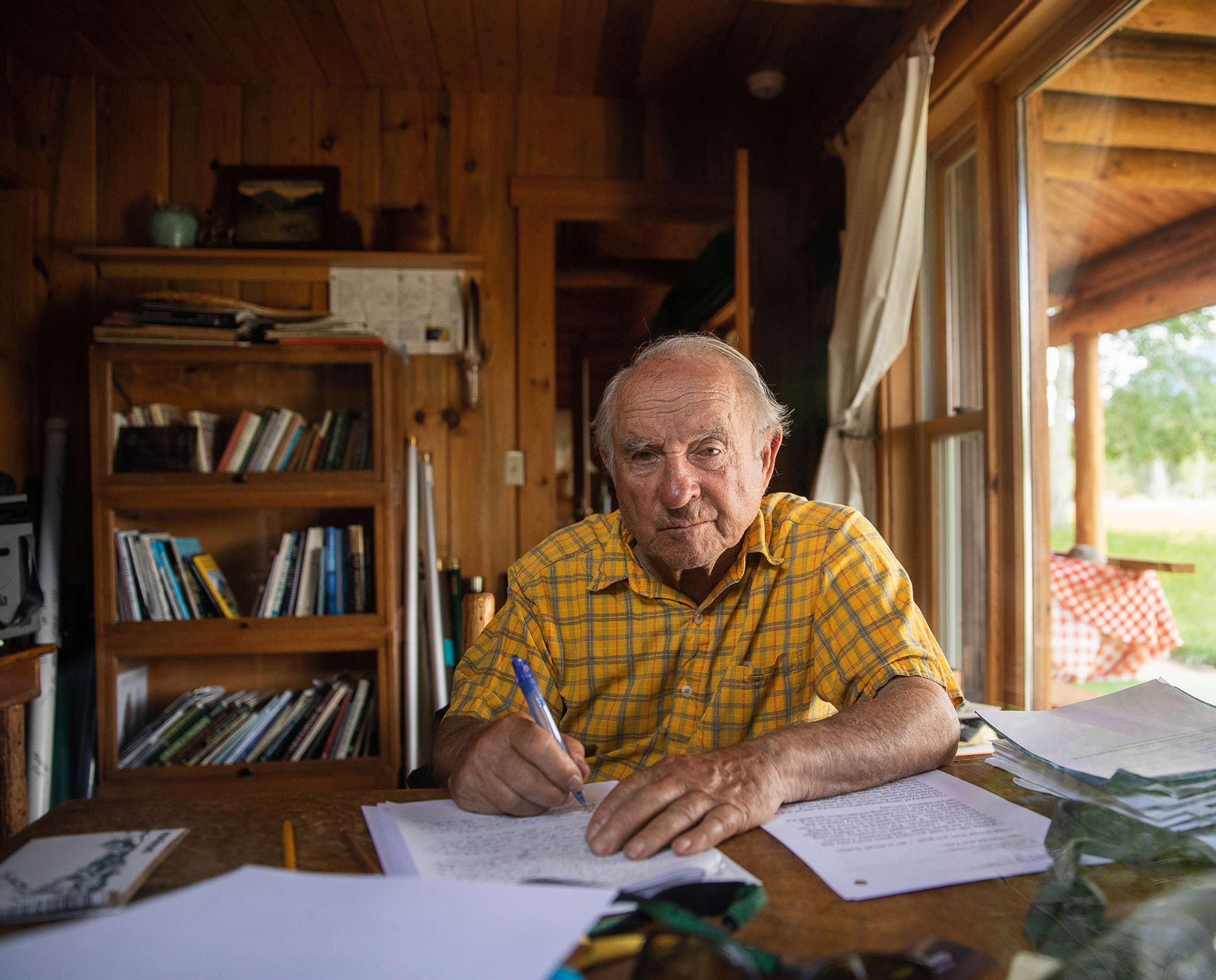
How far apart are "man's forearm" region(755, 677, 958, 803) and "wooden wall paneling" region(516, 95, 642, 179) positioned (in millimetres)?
2443

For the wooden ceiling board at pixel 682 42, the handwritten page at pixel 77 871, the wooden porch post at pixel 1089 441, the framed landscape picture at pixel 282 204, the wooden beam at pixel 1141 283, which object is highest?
the wooden ceiling board at pixel 682 42

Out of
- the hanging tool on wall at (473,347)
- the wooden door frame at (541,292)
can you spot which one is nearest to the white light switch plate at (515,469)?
the wooden door frame at (541,292)

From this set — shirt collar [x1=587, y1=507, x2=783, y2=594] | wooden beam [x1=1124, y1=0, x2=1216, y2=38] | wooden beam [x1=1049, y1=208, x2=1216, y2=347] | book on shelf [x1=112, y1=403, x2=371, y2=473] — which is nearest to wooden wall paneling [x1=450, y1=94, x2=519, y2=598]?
book on shelf [x1=112, y1=403, x2=371, y2=473]

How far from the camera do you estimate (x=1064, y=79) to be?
1.88m

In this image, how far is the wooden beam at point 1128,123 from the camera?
1.44m

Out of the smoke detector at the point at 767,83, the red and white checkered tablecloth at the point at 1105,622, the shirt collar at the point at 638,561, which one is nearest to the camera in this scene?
the shirt collar at the point at 638,561

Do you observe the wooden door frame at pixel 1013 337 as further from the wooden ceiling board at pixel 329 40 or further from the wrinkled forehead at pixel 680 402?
the wooden ceiling board at pixel 329 40

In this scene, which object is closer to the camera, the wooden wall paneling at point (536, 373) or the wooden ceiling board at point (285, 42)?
the wooden ceiling board at point (285, 42)

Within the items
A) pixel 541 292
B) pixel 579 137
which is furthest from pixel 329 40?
pixel 541 292

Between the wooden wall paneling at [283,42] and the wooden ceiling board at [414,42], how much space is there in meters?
0.05

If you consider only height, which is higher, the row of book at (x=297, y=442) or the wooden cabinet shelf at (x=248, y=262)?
the wooden cabinet shelf at (x=248, y=262)

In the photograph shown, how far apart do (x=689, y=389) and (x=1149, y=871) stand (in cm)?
81

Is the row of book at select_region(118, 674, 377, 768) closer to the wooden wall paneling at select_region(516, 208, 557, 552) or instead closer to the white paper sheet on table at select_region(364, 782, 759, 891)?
the wooden wall paneling at select_region(516, 208, 557, 552)

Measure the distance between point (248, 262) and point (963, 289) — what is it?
2.21 m
